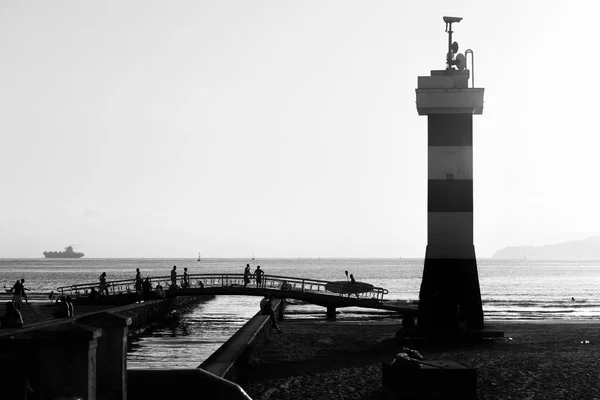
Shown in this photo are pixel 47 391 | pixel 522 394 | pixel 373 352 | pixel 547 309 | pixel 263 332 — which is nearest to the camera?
pixel 47 391

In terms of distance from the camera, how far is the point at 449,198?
24.7 meters

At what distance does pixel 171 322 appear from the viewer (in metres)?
42.3

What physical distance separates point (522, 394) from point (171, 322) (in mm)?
27711

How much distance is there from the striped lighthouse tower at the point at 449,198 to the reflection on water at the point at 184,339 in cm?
754

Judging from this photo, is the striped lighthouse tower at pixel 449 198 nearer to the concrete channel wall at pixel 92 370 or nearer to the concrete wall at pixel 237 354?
the concrete wall at pixel 237 354

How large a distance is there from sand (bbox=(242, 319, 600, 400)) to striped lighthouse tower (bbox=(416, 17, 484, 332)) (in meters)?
1.54

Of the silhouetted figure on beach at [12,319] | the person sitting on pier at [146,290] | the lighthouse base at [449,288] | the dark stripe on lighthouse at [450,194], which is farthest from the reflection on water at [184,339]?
the dark stripe on lighthouse at [450,194]

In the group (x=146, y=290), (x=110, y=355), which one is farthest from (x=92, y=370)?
(x=146, y=290)

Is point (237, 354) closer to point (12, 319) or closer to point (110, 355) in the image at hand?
point (12, 319)

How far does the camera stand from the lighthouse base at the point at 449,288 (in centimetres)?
2475

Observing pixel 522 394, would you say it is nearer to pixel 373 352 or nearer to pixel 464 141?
pixel 373 352

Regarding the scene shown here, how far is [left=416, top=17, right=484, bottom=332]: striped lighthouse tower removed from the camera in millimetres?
24688

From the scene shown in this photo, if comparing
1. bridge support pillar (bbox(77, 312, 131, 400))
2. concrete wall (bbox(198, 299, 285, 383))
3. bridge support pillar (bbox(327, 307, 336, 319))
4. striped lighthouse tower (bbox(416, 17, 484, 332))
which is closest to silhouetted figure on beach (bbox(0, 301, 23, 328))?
concrete wall (bbox(198, 299, 285, 383))

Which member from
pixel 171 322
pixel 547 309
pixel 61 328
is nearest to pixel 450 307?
Result: pixel 61 328
